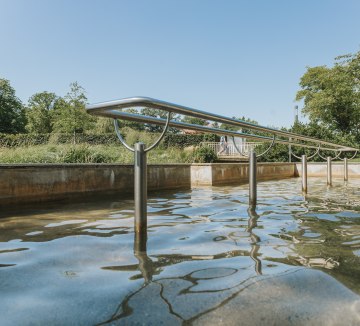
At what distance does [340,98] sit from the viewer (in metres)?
41.3

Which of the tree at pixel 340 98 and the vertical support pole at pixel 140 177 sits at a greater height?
the tree at pixel 340 98

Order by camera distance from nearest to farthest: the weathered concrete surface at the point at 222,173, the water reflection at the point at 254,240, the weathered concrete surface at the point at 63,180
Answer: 1. the water reflection at the point at 254,240
2. the weathered concrete surface at the point at 63,180
3. the weathered concrete surface at the point at 222,173

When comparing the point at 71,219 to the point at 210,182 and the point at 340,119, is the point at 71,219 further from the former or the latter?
the point at 340,119

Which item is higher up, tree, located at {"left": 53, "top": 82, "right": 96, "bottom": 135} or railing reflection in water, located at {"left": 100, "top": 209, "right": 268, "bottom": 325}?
tree, located at {"left": 53, "top": 82, "right": 96, "bottom": 135}

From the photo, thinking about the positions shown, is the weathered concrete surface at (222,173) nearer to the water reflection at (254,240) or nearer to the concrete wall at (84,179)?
→ the concrete wall at (84,179)

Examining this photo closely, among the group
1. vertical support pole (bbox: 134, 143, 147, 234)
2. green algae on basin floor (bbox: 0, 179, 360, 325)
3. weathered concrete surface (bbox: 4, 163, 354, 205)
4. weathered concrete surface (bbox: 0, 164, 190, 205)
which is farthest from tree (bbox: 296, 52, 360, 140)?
vertical support pole (bbox: 134, 143, 147, 234)

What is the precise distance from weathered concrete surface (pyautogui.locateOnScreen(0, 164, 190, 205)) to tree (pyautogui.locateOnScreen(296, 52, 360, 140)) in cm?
3962

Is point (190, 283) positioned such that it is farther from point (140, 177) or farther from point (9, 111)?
point (9, 111)

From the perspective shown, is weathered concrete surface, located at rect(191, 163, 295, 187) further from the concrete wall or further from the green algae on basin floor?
the green algae on basin floor

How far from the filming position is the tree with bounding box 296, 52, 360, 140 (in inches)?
1591

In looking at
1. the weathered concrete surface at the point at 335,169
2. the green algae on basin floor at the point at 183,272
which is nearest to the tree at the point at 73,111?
the weathered concrete surface at the point at 335,169

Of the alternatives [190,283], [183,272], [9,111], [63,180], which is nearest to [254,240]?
[183,272]

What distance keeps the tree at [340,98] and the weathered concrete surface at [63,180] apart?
39622 millimetres

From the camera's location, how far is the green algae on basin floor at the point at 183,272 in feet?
4.38
